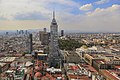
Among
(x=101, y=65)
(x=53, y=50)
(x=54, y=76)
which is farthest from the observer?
(x=53, y=50)

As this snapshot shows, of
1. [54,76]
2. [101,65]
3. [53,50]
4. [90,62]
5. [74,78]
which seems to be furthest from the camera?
[90,62]

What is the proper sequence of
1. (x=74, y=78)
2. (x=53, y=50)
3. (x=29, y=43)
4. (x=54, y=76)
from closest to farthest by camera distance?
1. (x=74, y=78)
2. (x=54, y=76)
3. (x=53, y=50)
4. (x=29, y=43)

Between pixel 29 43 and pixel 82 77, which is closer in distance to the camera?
pixel 82 77

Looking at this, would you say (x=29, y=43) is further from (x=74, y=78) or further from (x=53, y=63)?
(x=74, y=78)

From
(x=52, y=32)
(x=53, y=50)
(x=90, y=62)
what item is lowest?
(x=90, y=62)

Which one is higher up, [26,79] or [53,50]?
[53,50]

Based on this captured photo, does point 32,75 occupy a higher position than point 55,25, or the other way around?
point 55,25

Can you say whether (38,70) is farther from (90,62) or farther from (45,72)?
(90,62)

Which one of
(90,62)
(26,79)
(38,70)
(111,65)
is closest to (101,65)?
(111,65)

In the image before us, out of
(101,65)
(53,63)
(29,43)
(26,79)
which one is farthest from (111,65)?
(29,43)
